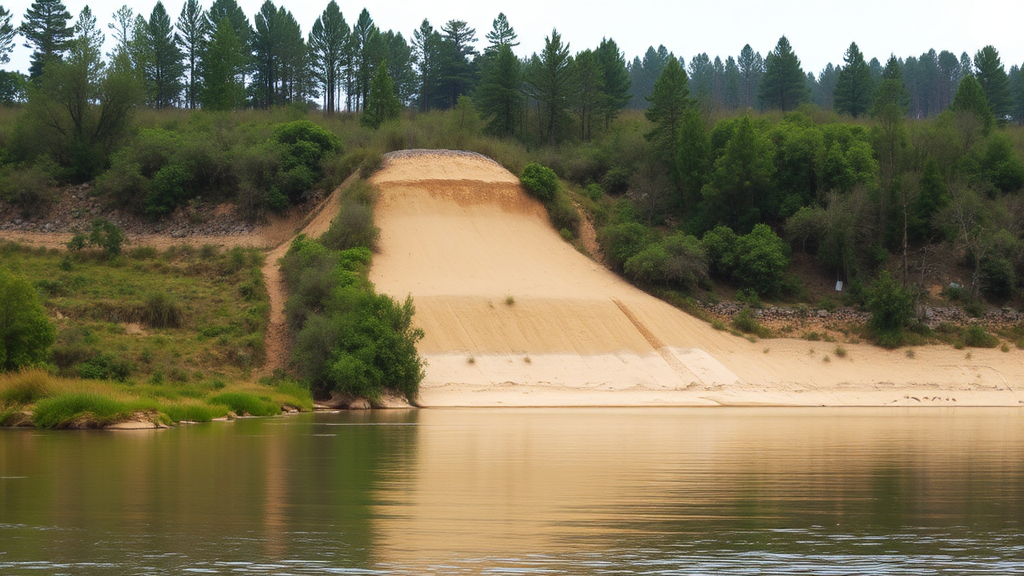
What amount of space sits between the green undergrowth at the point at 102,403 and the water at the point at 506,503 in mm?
1594

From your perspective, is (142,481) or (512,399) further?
(512,399)

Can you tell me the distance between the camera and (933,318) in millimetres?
58531

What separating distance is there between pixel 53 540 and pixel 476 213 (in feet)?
180

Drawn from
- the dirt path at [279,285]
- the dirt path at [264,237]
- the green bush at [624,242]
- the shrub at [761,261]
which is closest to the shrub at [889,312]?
the shrub at [761,261]

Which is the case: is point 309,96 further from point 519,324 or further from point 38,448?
point 38,448

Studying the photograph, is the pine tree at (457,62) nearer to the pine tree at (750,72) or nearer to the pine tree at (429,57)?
the pine tree at (429,57)

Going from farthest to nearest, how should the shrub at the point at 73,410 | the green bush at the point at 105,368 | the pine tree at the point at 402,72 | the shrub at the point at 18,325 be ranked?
1. the pine tree at the point at 402,72
2. the green bush at the point at 105,368
3. the shrub at the point at 18,325
4. the shrub at the point at 73,410

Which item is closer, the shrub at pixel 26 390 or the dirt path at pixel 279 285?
the shrub at pixel 26 390

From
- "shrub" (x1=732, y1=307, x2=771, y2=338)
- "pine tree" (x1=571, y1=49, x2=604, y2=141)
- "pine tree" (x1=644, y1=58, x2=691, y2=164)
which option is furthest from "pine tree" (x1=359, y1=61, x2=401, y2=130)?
"shrub" (x1=732, y1=307, x2=771, y2=338)

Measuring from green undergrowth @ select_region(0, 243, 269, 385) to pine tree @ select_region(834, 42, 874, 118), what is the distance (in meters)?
69.2

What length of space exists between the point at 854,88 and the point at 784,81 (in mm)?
12860

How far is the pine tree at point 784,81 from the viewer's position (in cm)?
11525

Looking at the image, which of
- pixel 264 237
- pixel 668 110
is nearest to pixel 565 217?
pixel 668 110

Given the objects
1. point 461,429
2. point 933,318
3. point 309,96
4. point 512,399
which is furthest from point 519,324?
point 309,96
